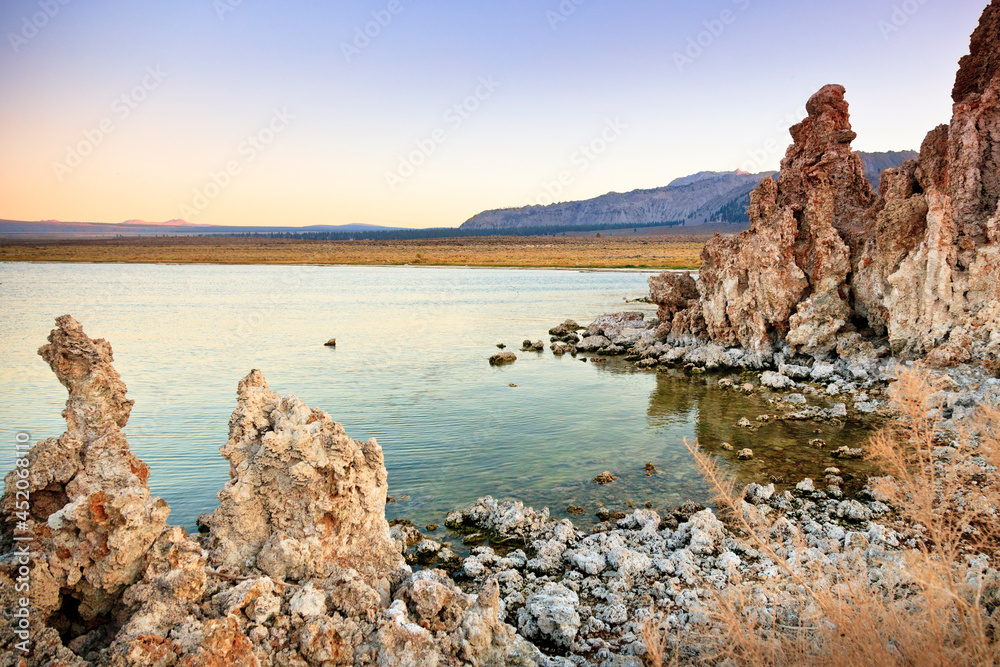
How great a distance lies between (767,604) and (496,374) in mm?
19494

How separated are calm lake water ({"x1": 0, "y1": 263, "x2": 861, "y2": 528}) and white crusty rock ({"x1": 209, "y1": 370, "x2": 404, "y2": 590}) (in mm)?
4200

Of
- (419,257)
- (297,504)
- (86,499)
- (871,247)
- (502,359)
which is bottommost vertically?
(502,359)

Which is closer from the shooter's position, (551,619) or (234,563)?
(234,563)

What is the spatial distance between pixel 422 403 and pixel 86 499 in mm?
15056

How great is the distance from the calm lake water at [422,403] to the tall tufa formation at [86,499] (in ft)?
15.0

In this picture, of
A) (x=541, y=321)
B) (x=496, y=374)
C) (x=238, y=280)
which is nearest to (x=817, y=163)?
(x=496, y=374)

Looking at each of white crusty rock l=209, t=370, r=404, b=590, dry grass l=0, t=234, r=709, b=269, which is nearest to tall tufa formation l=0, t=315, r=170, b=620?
white crusty rock l=209, t=370, r=404, b=590

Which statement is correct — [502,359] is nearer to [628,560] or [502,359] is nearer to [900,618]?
[628,560]

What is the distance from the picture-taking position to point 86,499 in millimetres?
6590

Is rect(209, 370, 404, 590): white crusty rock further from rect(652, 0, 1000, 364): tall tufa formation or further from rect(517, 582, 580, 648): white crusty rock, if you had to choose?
rect(652, 0, 1000, 364): tall tufa formation

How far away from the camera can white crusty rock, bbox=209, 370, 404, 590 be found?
7551mm

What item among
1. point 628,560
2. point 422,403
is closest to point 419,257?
point 422,403

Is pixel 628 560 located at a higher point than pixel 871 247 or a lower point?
lower

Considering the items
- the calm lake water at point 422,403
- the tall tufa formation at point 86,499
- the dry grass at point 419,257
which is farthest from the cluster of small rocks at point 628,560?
the dry grass at point 419,257
